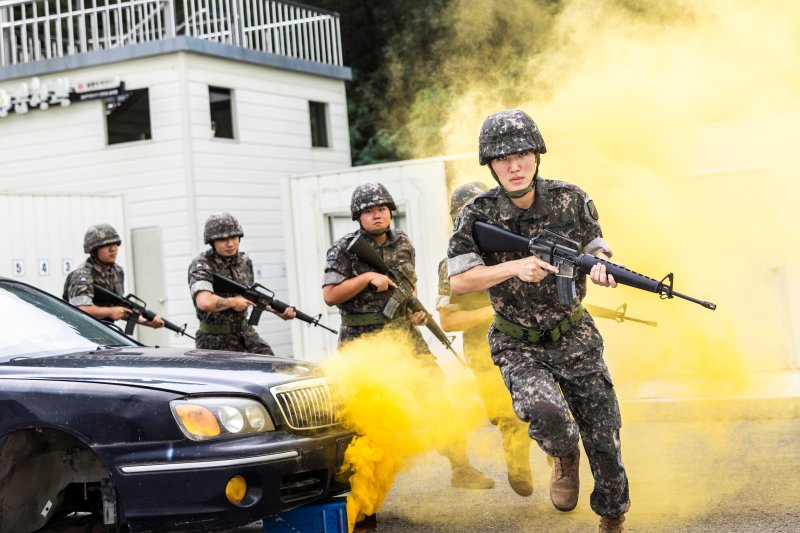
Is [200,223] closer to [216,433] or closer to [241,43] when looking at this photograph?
[241,43]

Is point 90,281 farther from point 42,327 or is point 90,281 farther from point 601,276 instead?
point 601,276

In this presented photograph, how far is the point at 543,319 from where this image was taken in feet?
17.0

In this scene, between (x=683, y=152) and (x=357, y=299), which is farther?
(x=683, y=152)

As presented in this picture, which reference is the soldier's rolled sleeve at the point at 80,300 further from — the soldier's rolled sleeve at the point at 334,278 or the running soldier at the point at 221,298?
the soldier's rolled sleeve at the point at 334,278

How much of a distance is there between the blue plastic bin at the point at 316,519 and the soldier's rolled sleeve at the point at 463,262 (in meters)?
1.31

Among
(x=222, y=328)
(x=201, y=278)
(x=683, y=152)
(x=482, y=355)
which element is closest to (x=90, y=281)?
(x=201, y=278)

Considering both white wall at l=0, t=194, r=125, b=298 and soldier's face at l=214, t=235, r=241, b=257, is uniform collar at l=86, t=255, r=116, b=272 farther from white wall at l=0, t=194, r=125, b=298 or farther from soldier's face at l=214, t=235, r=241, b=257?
white wall at l=0, t=194, r=125, b=298

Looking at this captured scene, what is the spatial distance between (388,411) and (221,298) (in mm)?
3512

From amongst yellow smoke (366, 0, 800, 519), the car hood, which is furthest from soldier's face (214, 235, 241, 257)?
the car hood

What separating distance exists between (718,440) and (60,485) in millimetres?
5377

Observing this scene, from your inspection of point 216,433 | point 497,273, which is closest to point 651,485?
point 497,273

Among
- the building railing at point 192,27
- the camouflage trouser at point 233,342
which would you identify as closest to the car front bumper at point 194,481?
the camouflage trouser at point 233,342

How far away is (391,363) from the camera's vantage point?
6.52 metres

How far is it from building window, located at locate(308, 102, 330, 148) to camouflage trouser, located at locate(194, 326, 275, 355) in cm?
1264
